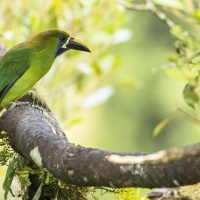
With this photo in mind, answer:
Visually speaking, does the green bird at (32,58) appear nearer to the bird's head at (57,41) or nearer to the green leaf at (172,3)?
the bird's head at (57,41)

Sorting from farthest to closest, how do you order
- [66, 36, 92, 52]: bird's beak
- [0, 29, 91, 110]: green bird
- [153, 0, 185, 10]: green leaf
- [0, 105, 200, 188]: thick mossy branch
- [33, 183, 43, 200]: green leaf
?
[66, 36, 92, 52]: bird's beak < [0, 29, 91, 110]: green bird < [153, 0, 185, 10]: green leaf < [33, 183, 43, 200]: green leaf < [0, 105, 200, 188]: thick mossy branch

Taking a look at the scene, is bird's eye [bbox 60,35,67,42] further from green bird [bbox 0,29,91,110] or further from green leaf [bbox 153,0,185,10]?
green leaf [bbox 153,0,185,10]

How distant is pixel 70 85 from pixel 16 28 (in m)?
0.50

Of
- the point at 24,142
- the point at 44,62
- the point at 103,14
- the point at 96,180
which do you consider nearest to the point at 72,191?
the point at 24,142

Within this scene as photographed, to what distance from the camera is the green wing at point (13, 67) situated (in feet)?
10.5

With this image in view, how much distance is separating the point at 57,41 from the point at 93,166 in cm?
176

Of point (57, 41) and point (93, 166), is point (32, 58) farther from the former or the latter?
point (93, 166)

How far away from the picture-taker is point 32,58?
3320 mm

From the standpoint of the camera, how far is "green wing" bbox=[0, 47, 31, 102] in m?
3.21

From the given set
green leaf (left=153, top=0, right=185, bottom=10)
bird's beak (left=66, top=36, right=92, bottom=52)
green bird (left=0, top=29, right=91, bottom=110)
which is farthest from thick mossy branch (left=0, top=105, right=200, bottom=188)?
bird's beak (left=66, top=36, right=92, bottom=52)

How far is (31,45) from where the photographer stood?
330cm

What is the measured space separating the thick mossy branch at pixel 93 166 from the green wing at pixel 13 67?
126 centimetres

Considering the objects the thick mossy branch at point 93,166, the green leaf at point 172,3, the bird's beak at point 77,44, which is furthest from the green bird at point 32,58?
the thick mossy branch at point 93,166

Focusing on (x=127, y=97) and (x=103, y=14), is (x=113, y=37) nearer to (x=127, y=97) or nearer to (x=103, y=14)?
(x=103, y=14)
